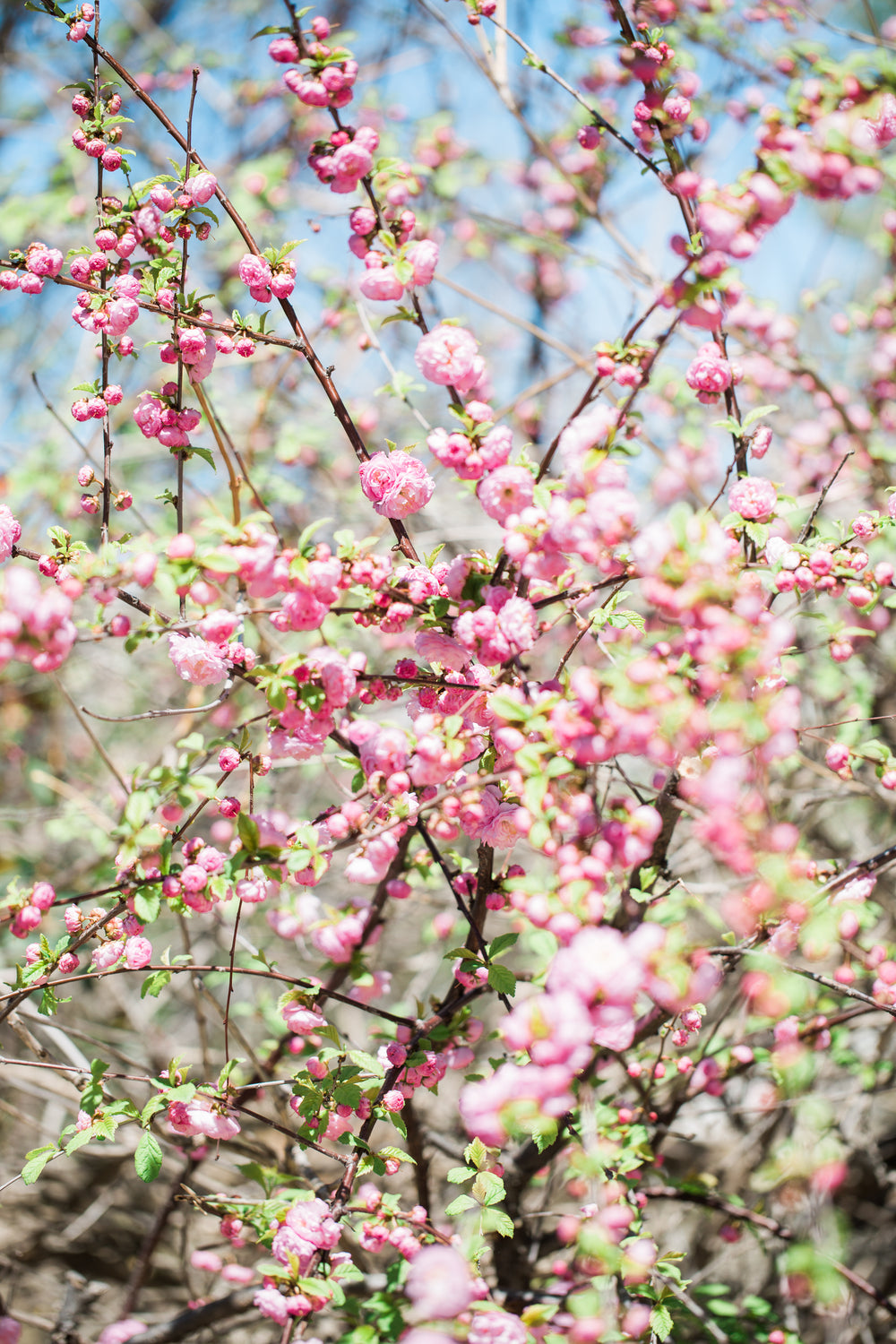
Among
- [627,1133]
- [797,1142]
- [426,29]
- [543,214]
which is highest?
[426,29]

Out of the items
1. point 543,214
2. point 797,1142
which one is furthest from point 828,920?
point 543,214

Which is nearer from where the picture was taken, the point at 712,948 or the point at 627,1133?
the point at 712,948

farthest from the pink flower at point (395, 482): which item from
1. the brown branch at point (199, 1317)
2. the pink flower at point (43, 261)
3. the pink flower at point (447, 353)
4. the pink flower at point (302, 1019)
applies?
the brown branch at point (199, 1317)

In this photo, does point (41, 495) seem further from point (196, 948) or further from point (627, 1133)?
point (627, 1133)

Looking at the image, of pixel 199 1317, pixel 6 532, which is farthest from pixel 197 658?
pixel 199 1317

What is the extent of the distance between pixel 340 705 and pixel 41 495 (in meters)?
3.09

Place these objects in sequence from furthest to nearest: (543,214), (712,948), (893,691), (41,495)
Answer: (543,214)
(41,495)
(893,691)
(712,948)

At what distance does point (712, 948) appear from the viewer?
1769 millimetres

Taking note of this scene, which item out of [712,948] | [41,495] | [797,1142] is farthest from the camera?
[41,495]

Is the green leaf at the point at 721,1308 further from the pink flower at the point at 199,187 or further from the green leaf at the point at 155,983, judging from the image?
the pink flower at the point at 199,187

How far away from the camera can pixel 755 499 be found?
1679 millimetres

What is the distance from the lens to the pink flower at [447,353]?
64.7 inches

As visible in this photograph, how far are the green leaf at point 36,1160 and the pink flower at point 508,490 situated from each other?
5.24ft

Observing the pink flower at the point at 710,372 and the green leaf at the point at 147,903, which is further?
the pink flower at the point at 710,372
